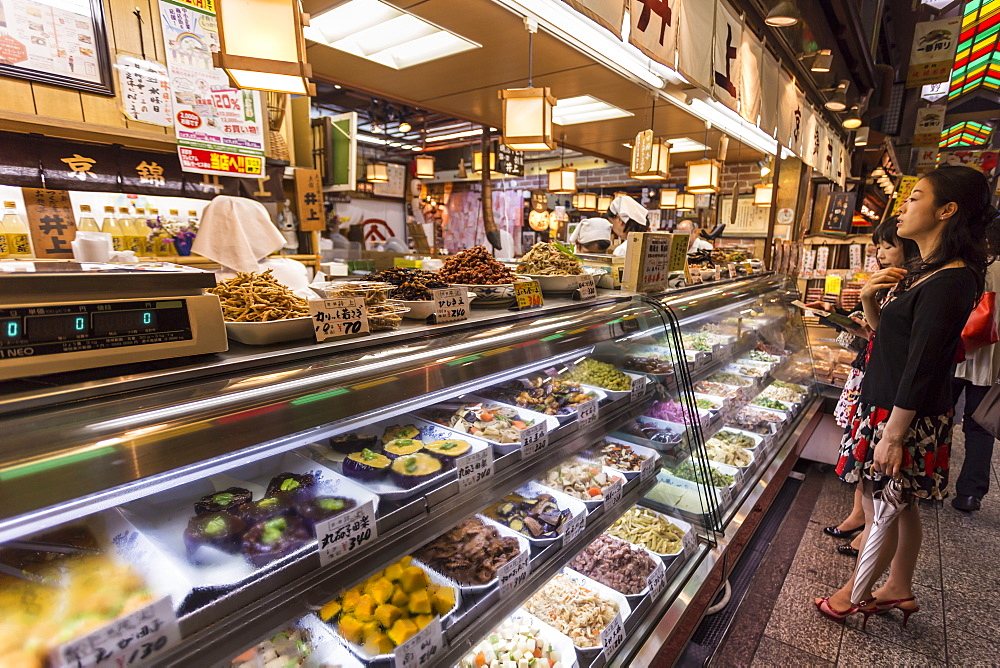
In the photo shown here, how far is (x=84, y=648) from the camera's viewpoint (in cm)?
96

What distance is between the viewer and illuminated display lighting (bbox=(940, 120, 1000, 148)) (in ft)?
59.1

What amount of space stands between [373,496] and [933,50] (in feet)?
43.9

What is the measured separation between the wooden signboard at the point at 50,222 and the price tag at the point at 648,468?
216 inches

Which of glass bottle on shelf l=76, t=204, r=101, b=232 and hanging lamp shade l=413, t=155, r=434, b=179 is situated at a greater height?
hanging lamp shade l=413, t=155, r=434, b=179

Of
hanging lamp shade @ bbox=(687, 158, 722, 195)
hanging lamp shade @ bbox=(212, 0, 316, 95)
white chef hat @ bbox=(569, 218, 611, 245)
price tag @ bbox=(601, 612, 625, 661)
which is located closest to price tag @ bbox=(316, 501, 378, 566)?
price tag @ bbox=(601, 612, 625, 661)

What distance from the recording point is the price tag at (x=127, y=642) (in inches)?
37.2

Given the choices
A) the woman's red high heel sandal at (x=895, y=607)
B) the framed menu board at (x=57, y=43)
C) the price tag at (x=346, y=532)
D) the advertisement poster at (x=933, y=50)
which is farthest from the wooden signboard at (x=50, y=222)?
the advertisement poster at (x=933, y=50)

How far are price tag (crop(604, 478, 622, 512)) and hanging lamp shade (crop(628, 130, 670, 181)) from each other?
15.0 feet

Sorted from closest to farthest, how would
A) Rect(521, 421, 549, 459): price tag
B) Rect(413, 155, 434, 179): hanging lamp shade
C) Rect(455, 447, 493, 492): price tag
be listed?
Rect(455, 447, 493, 492): price tag < Rect(521, 421, 549, 459): price tag < Rect(413, 155, 434, 179): hanging lamp shade

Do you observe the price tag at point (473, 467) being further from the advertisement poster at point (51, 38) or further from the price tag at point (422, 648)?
the advertisement poster at point (51, 38)

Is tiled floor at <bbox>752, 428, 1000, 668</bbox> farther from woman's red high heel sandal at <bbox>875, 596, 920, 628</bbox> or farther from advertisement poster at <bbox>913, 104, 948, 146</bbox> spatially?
advertisement poster at <bbox>913, 104, 948, 146</bbox>

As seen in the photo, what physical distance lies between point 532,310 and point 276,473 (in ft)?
4.02

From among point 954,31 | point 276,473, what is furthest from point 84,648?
point 954,31

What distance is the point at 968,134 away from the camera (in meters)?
18.5
